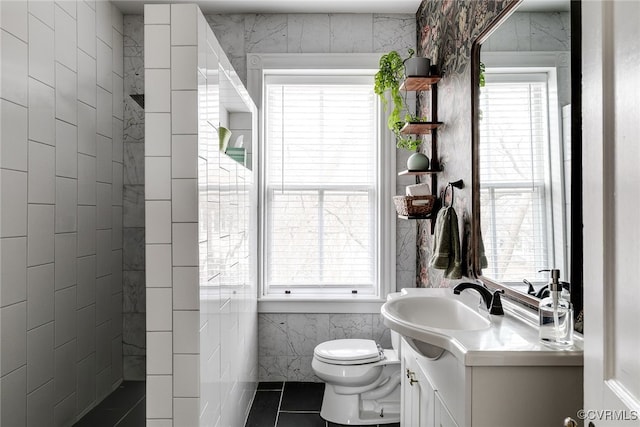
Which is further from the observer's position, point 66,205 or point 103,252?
point 103,252

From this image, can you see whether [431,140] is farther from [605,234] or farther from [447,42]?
[605,234]

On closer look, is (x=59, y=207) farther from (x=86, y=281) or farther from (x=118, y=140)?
(x=118, y=140)

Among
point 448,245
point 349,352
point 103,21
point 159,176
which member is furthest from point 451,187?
point 103,21

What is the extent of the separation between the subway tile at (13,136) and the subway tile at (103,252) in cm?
79

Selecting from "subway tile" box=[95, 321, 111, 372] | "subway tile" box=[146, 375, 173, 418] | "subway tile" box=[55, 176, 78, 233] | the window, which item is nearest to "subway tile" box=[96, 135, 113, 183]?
"subway tile" box=[55, 176, 78, 233]

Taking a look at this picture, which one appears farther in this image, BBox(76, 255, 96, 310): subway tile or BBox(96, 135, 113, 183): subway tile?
BBox(96, 135, 113, 183): subway tile

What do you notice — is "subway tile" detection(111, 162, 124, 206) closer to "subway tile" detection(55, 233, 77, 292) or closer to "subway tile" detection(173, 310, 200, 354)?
"subway tile" detection(55, 233, 77, 292)

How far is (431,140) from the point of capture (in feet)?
8.71

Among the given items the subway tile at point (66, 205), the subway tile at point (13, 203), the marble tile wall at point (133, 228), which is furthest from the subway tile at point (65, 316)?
the marble tile wall at point (133, 228)

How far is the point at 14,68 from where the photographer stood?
1964 mm

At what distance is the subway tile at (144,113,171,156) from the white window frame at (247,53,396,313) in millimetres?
1493

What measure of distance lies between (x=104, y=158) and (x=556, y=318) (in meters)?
2.67

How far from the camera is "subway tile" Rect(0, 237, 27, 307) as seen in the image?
1.87 m

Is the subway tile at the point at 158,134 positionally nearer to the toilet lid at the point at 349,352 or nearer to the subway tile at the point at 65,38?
the subway tile at the point at 65,38
